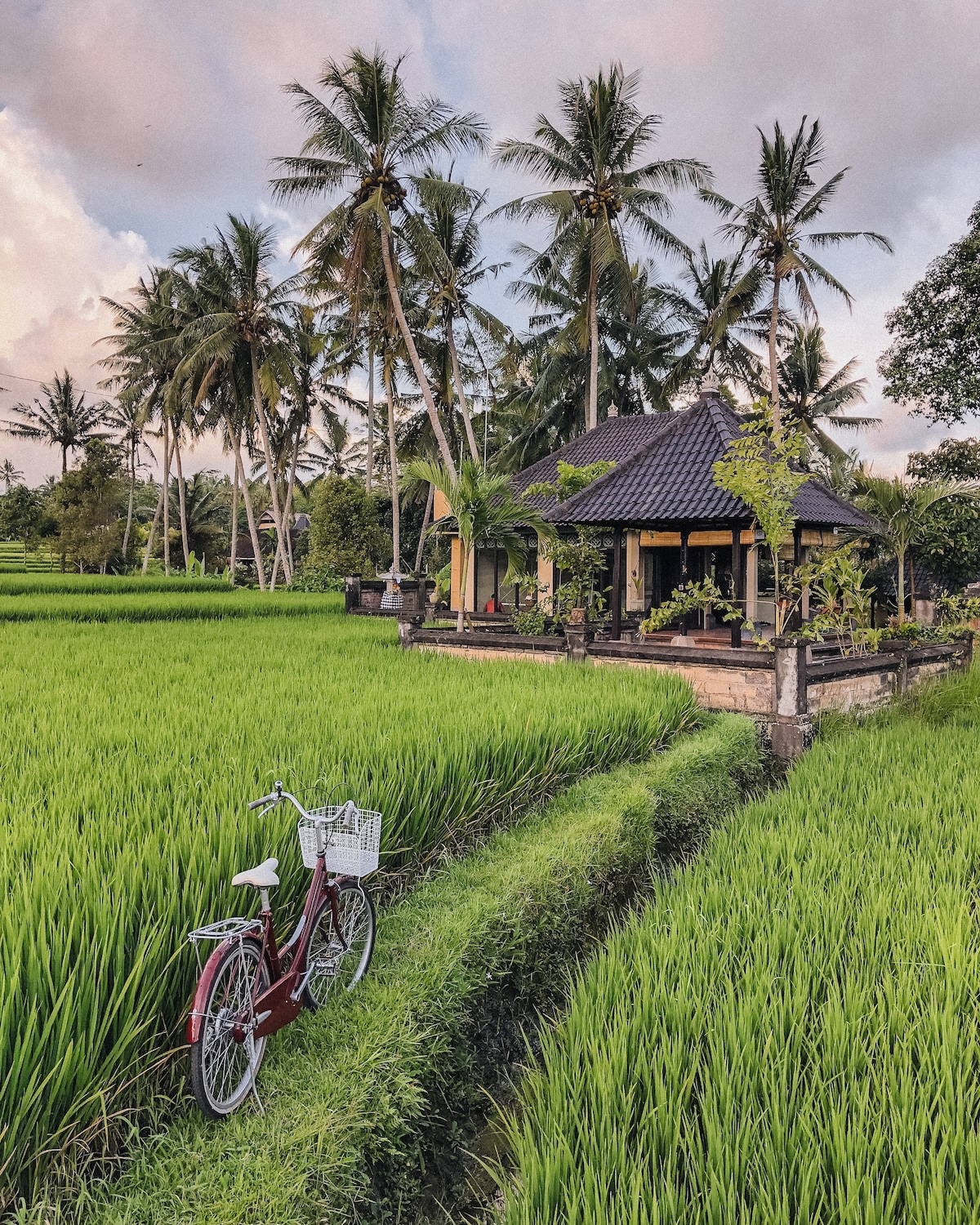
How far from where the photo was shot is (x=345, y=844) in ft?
9.72

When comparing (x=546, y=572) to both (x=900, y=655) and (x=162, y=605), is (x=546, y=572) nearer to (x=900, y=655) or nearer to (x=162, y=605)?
(x=900, y=655)

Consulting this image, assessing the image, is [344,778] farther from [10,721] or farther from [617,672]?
[617,672]

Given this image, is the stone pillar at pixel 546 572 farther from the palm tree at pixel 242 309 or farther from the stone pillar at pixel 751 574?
the palm tree at pixel 242 309

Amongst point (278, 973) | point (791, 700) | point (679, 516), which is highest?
point (679, 516)

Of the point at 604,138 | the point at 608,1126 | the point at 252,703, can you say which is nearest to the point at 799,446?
the point at 252,703

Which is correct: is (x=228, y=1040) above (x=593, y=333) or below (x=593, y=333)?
below

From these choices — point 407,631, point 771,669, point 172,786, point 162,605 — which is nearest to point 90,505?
point 162,605

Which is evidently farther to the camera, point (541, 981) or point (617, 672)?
point (617, 672)

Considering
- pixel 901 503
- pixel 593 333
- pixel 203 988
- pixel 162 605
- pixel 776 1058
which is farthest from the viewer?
pixel 593 333

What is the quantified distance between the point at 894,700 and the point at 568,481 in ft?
21.0

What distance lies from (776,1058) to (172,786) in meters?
3.15

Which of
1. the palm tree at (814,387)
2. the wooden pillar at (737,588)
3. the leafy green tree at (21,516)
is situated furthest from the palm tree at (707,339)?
the leafy green tree at (21,516)

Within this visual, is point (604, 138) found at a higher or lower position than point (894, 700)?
higher

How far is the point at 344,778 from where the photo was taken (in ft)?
13.9
